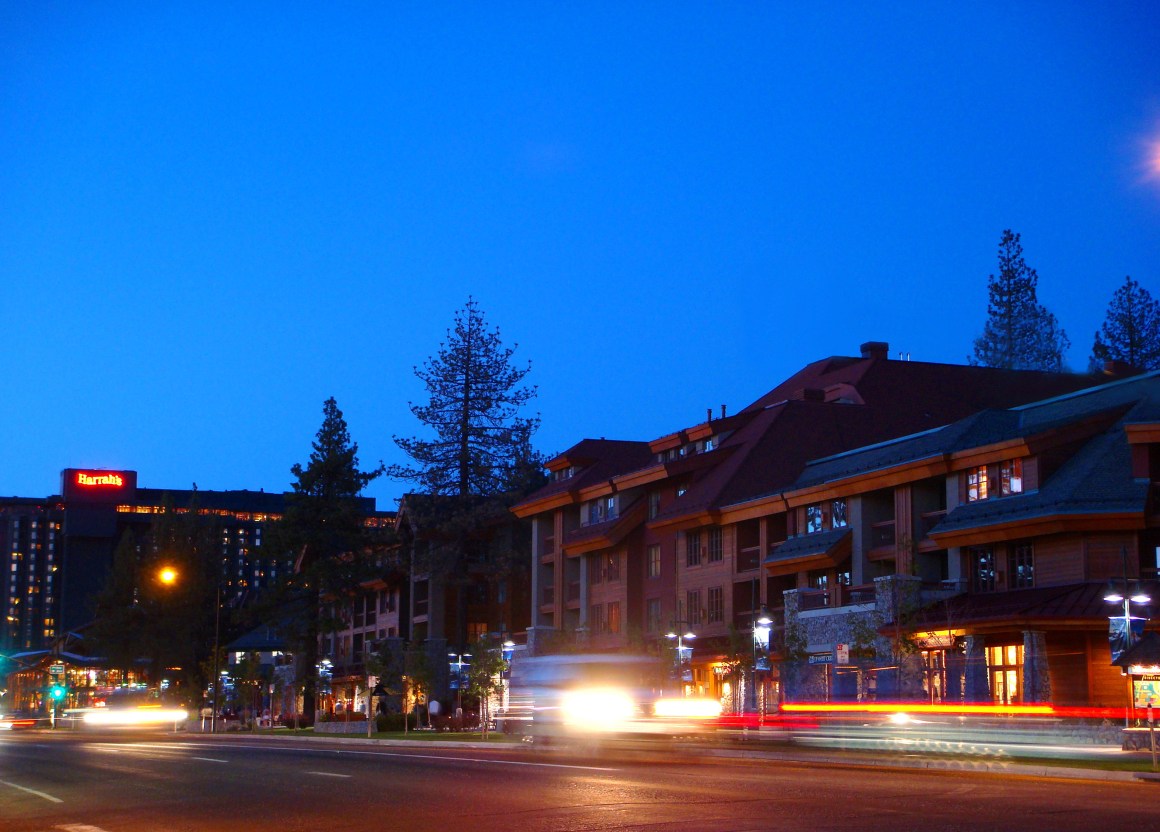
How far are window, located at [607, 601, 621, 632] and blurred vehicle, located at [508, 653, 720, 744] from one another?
32902mm

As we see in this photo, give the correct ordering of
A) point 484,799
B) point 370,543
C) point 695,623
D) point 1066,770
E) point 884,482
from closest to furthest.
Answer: point 484,799
point 1066,770
point 884,482
point 695,623
point 370,543

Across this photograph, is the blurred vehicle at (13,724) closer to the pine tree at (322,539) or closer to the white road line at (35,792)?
the pine tree at (322,539)

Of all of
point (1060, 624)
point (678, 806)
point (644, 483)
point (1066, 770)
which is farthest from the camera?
point (644, 483)

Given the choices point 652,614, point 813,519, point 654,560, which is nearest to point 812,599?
point 813,519

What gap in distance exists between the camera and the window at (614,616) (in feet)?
223

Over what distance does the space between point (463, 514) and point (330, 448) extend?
11741mm

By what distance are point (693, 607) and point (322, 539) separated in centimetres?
2701

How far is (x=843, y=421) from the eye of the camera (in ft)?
206

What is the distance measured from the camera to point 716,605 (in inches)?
2373

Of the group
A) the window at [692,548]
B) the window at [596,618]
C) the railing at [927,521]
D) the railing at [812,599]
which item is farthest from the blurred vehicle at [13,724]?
the railing at [927,521]

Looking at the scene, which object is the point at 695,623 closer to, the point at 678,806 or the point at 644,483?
the point at 644,483

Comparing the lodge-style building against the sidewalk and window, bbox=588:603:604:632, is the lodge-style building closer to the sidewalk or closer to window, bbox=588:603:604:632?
window, bbox=588:603:604:632

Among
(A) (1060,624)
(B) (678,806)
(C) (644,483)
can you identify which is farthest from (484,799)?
(C) (644,483)

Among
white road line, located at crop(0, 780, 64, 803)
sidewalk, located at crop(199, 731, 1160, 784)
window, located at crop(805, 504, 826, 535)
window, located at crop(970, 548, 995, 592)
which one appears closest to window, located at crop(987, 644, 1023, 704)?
window, located at crop(970, 548, 995, 592)
